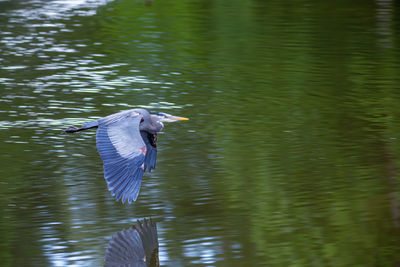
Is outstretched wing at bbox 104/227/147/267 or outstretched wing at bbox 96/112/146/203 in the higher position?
outstretched wing at bbox 96/112/146/203

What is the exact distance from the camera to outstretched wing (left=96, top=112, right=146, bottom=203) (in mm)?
5332

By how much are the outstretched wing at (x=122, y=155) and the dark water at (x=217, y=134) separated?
409 mm

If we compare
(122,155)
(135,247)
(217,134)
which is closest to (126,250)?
(135,247)

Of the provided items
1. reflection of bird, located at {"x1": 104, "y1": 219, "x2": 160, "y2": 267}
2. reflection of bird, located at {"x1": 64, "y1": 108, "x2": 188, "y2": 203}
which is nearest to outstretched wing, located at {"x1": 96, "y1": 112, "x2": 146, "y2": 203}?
reflection of bird, located at {"x1": 64, "y1": 108, "x2": 188, "y2": 203}

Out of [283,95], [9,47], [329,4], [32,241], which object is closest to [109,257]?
[32,241]

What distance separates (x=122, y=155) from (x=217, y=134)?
246 centimetres

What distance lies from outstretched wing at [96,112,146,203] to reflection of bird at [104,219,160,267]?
258mm

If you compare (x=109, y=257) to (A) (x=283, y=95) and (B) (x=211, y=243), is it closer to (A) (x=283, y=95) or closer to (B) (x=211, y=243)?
(B) (x=211, y=243)

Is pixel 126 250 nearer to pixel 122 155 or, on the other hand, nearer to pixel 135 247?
pixel 135 247

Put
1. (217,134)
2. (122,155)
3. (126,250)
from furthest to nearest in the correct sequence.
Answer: (217,134) → (122,155) → (126,250)

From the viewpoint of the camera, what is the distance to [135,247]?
5.33m

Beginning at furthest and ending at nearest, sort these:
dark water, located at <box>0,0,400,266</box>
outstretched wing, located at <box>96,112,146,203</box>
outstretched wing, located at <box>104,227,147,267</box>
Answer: dark water, located at <box>0,0,400,266</box> → outstretched wing, located at <box>96,112,146,203</box> → outstretched wing, located at <box>104,227,147,267</box>

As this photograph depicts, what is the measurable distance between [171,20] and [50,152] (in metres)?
6.58

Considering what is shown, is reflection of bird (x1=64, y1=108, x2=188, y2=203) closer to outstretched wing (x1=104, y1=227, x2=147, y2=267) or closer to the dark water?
outstretched wing (x1=104, y1=227, x2=147, y2=267)
